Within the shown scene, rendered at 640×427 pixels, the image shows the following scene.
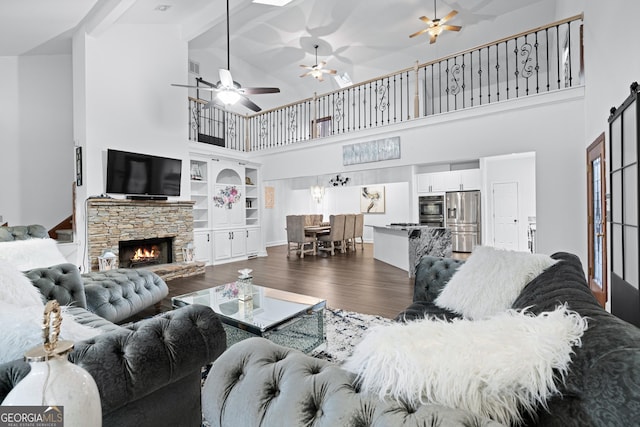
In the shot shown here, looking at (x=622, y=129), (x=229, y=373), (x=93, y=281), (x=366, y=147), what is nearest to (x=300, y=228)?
(x=366, y=147)

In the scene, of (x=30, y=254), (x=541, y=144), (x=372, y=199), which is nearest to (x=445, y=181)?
(x=372, y=199)

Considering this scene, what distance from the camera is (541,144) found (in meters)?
4.70

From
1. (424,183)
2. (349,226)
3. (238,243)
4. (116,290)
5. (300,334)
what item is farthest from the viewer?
(349,226)

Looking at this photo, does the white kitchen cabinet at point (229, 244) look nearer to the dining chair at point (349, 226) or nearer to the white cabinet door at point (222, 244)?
the white cabinet door at point (222, 244)

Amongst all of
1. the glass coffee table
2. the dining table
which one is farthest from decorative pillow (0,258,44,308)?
the dining table

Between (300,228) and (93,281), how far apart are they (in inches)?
206

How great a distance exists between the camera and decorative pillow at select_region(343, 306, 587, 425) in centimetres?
65

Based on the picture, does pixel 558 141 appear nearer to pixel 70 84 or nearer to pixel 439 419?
pixel 439 419

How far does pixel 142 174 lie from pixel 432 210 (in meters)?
Result: 6.74

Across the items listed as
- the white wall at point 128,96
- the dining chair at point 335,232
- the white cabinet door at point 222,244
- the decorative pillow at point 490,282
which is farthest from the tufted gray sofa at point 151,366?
the dining chair at point 335,232

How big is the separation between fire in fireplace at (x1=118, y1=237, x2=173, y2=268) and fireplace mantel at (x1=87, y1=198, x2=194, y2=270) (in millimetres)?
194

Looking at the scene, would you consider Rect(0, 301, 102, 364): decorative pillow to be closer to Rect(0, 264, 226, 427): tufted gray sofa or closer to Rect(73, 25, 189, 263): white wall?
Rect(0, 264, 226, 427): tufted gray sofa

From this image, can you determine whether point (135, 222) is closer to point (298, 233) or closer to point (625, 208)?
point (298, 233)

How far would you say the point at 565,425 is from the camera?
2.03 feet
